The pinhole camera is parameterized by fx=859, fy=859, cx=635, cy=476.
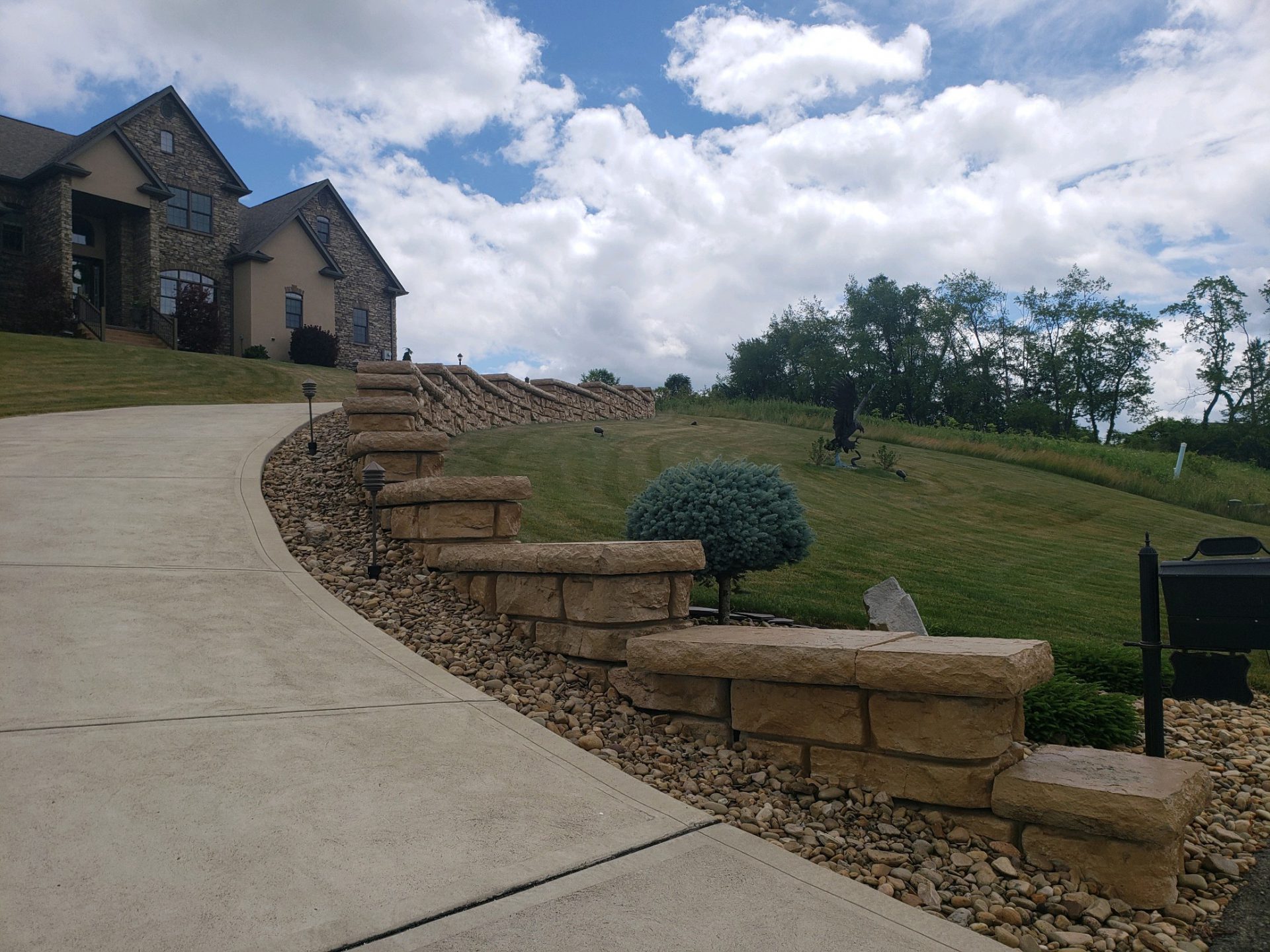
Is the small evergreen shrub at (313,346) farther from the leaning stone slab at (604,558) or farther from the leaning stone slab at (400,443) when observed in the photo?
the leaning stone slab at (604,558)

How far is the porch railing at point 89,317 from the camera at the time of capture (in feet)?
86.2

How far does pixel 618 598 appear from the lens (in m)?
4.86

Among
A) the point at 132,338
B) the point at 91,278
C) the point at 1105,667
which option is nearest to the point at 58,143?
the point at 91,278

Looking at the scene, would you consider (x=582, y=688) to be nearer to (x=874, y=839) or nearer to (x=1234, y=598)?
(x=874, y=839)

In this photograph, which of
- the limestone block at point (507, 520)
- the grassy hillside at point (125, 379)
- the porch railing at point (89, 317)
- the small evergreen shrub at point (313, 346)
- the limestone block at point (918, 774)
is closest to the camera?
the limestone block at point (918, 774)

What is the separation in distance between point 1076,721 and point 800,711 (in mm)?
1907

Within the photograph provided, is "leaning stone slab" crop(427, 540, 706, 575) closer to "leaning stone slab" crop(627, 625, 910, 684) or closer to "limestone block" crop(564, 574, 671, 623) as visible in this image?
"limestone block" crop(564, 574, 671, 623)

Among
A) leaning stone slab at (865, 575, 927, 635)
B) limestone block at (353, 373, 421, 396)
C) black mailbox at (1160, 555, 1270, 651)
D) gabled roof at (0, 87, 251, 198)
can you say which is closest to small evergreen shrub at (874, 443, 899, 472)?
limestone block at (353, 373, 421, 396)

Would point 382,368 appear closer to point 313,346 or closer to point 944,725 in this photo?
point 944,725

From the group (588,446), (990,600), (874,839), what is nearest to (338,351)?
(588,446)

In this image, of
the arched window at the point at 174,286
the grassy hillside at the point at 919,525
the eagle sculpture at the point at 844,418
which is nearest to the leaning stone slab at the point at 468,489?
the grassy hillside at the point at 919,525

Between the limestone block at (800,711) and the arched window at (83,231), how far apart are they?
106 feet

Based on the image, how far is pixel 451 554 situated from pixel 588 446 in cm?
935

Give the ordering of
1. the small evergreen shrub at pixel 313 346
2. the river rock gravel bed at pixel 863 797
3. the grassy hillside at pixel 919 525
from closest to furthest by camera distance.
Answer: the river rock gravel bed at pixel 863 797
the grassy hillside at pixel 919 525
the small evergreen shrub at pixel 313 346
